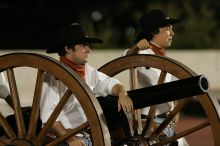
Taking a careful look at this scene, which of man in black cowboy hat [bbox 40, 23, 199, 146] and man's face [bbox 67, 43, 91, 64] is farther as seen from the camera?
man's face [bbox 67, 43, 91, 64]

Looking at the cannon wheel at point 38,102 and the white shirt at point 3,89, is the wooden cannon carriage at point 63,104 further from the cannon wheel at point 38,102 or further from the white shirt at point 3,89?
the white shirt at point 3,89

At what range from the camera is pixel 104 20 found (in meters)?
17.8

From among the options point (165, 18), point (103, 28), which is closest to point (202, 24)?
point (103, 28)

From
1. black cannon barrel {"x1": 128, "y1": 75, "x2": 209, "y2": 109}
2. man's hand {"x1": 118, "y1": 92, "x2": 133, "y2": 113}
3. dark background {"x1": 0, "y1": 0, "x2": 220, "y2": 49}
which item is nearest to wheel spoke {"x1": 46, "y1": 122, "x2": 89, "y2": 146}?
man's hand {"x1": 118, "y1": 92, "x2": 133, "y2": 113}

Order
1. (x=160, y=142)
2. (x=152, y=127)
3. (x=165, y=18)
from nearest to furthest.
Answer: (x=160, y=142) < (x=152, y=127) < (x=165, y=18)

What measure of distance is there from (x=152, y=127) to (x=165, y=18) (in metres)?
0.97

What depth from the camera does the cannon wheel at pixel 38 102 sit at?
4.49m

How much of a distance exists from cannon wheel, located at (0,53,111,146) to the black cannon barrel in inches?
13.9

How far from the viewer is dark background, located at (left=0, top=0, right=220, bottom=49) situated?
15.5m

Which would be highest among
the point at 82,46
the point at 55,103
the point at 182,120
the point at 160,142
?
the point at 82,46

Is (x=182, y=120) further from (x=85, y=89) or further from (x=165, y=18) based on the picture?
(x=85, y=89)

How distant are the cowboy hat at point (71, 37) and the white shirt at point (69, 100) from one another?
0.23 meters

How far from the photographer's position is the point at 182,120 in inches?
432

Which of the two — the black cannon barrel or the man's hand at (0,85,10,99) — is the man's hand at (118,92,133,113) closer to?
the black cannon barrel
